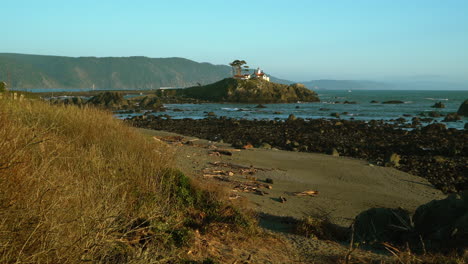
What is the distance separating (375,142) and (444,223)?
16.6 meters

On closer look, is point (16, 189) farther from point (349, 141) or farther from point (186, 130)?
point (186, 130)

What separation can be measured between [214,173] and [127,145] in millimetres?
3766

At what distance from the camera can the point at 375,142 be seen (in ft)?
73.9

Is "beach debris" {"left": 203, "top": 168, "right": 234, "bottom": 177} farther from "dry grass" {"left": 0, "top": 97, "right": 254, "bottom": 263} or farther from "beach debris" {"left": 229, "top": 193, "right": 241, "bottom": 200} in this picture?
"dry grass" {"left": 0, "top": 97, "right": 254, "bottom": 263}

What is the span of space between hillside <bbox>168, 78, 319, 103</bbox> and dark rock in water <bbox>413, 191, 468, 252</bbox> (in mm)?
74724

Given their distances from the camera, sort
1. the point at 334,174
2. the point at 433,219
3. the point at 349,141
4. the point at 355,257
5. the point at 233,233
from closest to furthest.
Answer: the point at 355,257, the point at 233,233, the point at 433,219, the point at 334,174, the point at 349,141

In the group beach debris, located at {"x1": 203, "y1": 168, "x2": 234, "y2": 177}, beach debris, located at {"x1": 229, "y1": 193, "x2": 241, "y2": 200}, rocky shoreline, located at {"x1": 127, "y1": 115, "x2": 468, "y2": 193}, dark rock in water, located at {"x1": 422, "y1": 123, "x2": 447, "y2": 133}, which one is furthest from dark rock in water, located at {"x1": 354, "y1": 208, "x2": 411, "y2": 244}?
dark rock in water, located at {"x1": 422, "y1": 123, "x2": 447, "y2": 133}

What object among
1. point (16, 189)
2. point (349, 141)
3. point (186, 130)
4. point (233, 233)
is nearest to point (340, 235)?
point (233, 233)

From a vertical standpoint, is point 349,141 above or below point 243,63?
below

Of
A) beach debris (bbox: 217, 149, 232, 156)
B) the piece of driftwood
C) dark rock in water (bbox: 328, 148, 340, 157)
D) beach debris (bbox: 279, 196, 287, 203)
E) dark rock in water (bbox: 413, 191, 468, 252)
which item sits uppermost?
dark rock in water (bbox: 413, 191, 468, 252)

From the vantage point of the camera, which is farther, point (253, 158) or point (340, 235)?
point (253, 158)

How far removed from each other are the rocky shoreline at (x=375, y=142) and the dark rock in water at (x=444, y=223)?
6.16m

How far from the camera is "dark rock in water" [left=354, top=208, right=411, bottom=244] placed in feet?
22.2

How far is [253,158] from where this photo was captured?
15.1 m
